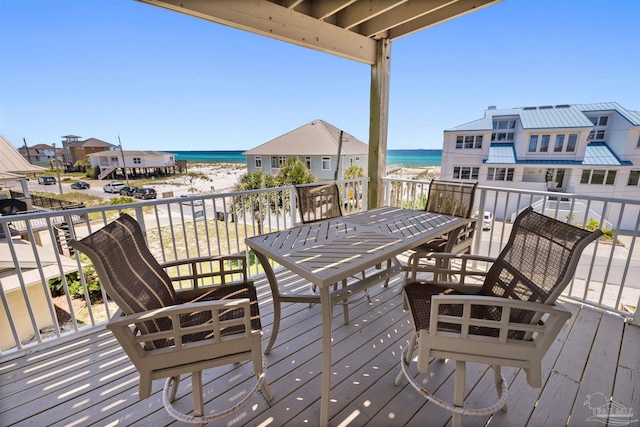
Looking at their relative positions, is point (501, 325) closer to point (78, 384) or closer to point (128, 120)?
point (78, 384)

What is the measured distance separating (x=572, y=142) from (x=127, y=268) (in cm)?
1117

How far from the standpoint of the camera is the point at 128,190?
1320cm

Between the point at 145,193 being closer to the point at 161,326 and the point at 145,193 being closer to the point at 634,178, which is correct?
the point at 161,326

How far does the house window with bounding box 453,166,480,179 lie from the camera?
30.0ft

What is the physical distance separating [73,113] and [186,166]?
716 centimetres

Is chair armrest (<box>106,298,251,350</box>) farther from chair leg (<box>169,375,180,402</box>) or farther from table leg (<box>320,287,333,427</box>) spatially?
chair leg (<box>169,375,180,402</box>)

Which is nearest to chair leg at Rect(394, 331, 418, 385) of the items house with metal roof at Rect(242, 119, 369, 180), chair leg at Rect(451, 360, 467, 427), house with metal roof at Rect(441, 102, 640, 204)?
chair leg at Rect(451, 360, 467, 427)

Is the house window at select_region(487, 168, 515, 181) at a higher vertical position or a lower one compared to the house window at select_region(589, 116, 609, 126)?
lower

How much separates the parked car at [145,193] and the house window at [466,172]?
14279 mm

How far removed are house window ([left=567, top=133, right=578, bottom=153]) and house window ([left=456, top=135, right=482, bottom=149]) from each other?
2.35 metres

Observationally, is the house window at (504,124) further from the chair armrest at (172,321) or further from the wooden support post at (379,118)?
the chair armrest at (172,321)

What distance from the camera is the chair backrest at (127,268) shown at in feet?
3.44

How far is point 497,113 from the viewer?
10.5 m

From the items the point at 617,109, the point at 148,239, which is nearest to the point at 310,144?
the point at 617,109
